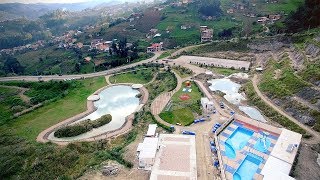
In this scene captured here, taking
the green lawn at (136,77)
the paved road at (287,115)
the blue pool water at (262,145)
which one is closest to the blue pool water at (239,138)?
the blue pool water at (262,145)

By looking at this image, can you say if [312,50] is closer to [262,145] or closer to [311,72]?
[311,72]

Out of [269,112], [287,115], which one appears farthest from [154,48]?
[287,115]

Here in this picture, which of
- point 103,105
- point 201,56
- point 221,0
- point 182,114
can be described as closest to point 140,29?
point 221,0

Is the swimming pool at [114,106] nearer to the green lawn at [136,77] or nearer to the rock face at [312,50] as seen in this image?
the green lawn at [136,77]

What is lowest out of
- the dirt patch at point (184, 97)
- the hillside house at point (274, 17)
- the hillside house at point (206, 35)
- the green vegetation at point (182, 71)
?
the dirt patch at point (184, 97)

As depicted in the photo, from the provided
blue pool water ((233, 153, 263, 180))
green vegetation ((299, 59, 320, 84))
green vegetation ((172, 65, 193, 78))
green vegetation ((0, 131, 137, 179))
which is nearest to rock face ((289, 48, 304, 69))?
green vegetation ((299, 59, 320, 84))
